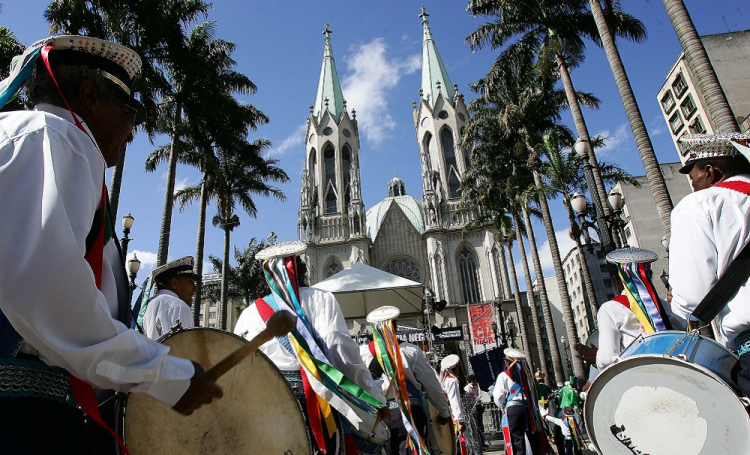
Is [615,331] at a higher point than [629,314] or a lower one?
lower

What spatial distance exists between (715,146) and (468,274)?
137 ft

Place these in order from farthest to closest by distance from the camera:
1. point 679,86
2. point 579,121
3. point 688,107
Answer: point 679,86 → point 688,107 → point 579,121

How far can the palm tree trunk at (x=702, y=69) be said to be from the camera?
27.7 feet

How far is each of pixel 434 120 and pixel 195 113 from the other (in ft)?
113

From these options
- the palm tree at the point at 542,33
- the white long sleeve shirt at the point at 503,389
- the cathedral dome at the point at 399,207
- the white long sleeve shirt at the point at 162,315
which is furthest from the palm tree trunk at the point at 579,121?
the cathedral dome at the point at 399,207

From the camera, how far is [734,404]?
2.36m

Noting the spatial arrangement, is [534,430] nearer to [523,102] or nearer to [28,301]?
[28,301]

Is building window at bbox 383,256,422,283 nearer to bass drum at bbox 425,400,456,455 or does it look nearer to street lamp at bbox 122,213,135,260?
street lamp at bbox 122,213,135,260

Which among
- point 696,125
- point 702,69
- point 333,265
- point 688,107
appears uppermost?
point 688,107

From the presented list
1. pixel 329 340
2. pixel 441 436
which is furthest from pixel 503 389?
pixel 329 340

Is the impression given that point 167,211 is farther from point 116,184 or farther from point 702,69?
point 702,69

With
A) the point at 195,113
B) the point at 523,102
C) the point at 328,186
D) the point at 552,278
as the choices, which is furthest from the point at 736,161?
the point at 552,278

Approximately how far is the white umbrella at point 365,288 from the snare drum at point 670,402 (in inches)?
441

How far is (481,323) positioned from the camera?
39.2 m
